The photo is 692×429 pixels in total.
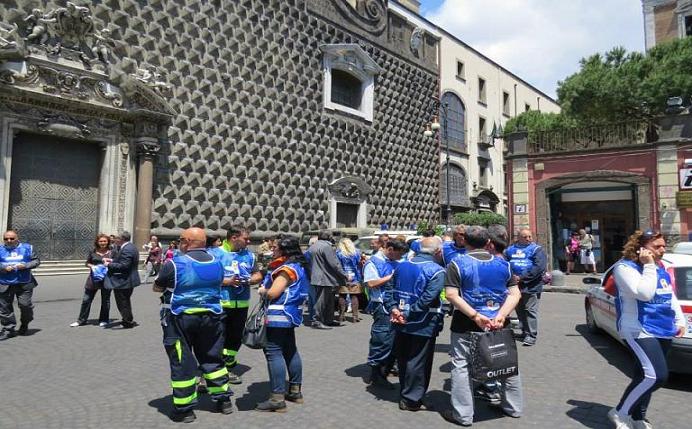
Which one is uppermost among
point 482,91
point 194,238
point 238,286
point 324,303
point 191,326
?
point 482,91

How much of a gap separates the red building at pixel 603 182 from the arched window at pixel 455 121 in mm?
12934

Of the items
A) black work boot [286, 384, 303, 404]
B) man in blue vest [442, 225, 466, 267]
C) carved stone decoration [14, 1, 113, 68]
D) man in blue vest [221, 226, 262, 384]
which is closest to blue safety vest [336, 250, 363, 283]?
man in blue vest [442, 225, 466, 267]

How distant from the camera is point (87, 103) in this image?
1669cm

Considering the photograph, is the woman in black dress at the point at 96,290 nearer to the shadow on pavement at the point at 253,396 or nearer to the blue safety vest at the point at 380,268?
the shadow on pavement at the point at 253,396

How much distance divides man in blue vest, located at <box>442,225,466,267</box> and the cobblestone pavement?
52.5 inches

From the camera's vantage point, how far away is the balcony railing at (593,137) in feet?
62.8

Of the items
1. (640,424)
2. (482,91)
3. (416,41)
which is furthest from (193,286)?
(482,91)

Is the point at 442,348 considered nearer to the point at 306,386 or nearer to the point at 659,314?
the point at 306,386

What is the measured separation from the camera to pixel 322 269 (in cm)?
962

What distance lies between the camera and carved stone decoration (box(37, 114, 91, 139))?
16156 millimetres

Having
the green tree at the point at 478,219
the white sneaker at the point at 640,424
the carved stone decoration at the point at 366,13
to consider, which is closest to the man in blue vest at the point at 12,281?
the white sneaker at the point at 640,424

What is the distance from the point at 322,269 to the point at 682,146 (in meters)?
15.2

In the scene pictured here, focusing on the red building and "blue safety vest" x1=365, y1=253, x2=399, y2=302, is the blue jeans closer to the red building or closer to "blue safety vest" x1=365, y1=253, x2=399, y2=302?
"blue safety vest" x1=365, y1=253, x2=399, y2=302

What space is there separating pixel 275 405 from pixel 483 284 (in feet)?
7.26
